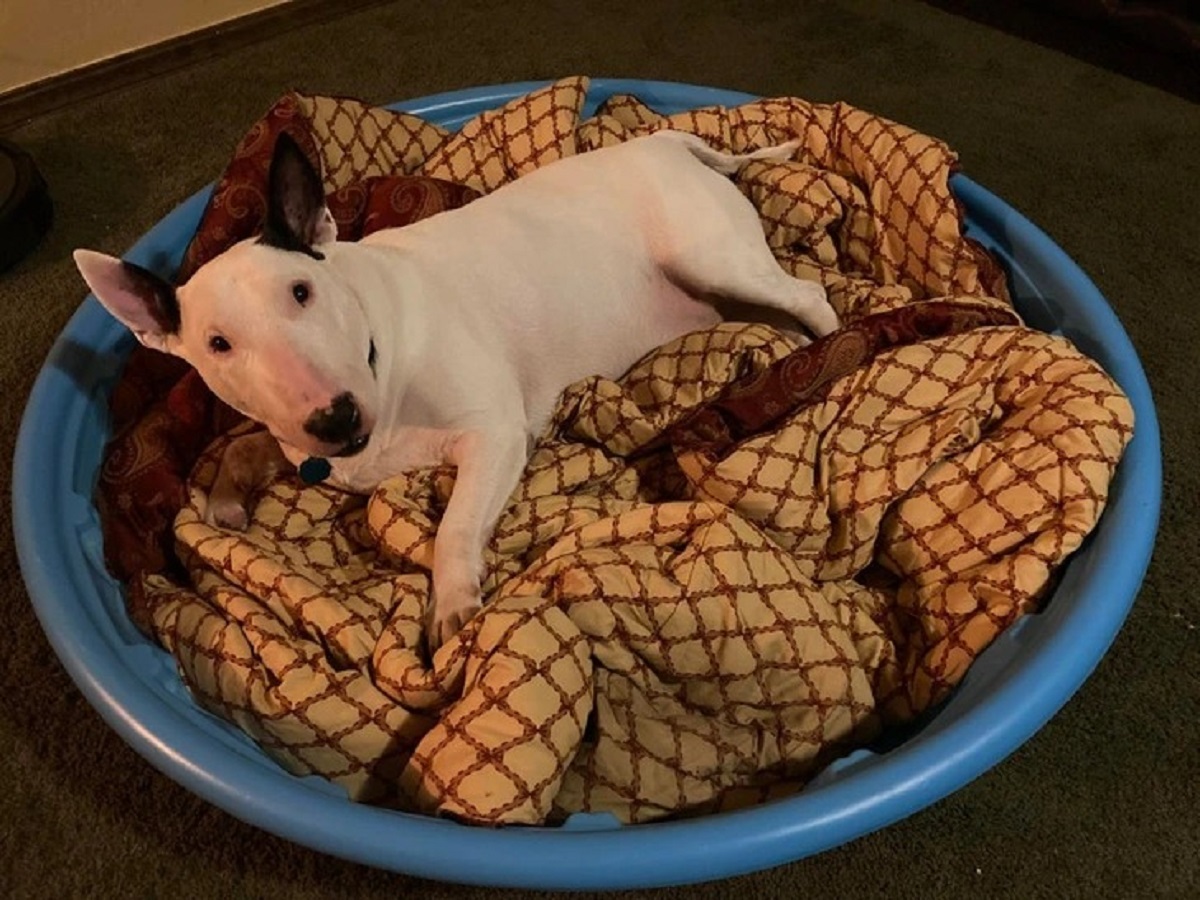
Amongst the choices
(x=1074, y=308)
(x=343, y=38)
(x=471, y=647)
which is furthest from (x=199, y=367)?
(x=343, y=38)

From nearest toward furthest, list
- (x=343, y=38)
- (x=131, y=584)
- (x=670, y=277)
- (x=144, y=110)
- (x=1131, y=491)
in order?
1. (x=1131, y=491)
2. (x=131, y=584)
3. (x=670, y=277)
4. (x=144, y=110)
5. (x=343, y=38)

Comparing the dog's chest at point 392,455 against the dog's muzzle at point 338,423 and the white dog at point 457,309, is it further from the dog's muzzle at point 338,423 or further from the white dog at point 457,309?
the dog's muzzle at point 338,423

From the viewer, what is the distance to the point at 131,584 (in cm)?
151

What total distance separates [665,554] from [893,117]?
62.7 inches

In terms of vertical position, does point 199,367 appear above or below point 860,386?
above

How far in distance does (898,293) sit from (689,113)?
1.72 ft

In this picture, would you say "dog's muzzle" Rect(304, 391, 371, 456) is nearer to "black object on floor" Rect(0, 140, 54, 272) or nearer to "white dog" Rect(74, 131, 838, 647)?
"white dog" Rect(74, 131, 838, 647)

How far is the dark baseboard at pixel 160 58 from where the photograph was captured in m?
2.70

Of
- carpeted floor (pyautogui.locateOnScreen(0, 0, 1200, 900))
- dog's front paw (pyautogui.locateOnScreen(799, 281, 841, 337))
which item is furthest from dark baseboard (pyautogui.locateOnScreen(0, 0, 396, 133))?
dog's front paw (pyautogui.locateOnScreen(799, 281, 841, 337))

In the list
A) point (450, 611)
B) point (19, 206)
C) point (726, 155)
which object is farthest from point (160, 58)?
point (450, 611)

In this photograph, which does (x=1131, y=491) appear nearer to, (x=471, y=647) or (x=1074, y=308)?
(x=1074, y=308)

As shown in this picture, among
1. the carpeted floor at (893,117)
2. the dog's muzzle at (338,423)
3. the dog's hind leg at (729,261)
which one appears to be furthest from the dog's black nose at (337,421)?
the dog's hind leg at (729,261)

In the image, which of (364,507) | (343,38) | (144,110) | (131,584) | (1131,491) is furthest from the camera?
(343,38)

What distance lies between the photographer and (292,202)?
4.42 ft
